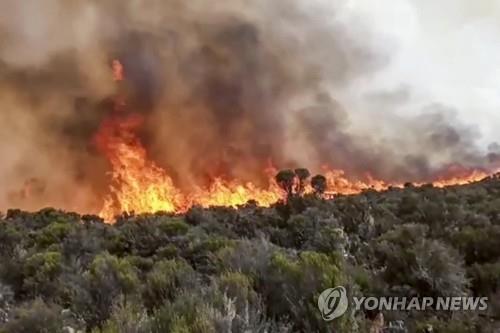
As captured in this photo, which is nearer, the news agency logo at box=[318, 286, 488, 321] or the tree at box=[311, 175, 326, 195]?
the news agency logo at box=[318, 286, 488, 321]

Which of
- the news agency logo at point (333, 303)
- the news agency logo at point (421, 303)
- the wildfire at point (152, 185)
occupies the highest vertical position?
the wildfire at point (152, 185)

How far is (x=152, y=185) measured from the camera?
43656 mm

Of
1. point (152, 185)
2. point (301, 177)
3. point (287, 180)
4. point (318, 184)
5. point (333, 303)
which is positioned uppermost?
point (152, 185)

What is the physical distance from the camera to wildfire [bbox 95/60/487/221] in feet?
128

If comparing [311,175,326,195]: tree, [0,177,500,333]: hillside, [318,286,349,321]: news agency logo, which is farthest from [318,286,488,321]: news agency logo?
[311,175,326,195]: tree

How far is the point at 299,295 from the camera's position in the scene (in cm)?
582

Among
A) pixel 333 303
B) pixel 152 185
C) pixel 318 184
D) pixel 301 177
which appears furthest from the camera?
pixel 152 185

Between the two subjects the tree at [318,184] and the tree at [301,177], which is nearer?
the tree at [301,177]

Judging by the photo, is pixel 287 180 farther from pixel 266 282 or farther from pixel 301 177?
pixel 266 282

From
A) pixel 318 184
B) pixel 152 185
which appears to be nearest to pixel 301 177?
pixel 318 184

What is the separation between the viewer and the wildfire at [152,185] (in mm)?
38969

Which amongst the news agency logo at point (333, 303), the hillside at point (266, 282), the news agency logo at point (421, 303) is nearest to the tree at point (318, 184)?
the hillside at point (266, 282)

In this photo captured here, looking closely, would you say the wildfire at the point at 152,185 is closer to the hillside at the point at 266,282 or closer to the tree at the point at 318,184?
the tree at the point at 318,184

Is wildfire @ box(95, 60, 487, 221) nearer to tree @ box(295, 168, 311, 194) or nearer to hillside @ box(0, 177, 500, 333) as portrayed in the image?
tree @ box(295, 168, 311, 194)
